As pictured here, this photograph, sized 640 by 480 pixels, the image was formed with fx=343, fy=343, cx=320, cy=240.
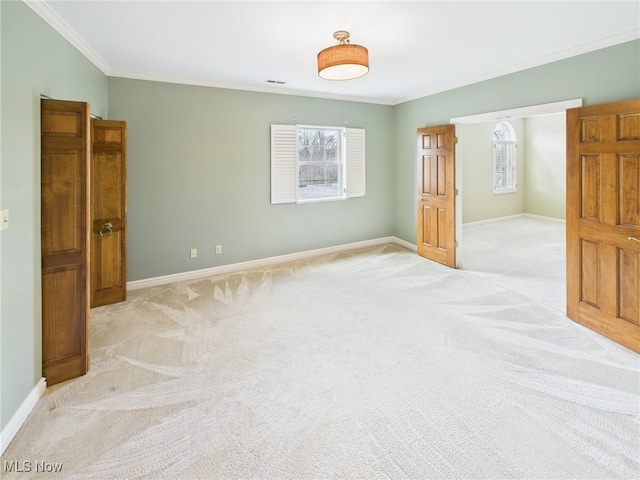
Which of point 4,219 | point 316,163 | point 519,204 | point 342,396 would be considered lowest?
point 342,396

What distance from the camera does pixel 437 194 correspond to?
5430 millimetres

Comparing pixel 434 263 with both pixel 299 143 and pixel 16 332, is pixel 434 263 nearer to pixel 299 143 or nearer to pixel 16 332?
pixel 299 143

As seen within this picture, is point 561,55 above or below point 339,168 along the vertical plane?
above

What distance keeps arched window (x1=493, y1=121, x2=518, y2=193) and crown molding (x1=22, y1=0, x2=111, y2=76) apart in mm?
8551

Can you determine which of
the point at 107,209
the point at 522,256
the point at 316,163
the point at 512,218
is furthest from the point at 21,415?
the point at 512,218

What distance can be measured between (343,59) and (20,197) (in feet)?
8.31

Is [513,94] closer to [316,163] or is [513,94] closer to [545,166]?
[316,163]

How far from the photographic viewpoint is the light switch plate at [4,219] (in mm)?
1942

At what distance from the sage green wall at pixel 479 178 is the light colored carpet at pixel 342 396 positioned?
5006 millimetres

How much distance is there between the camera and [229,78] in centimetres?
457

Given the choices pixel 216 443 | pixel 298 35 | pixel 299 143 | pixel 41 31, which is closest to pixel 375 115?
pixel 299 143

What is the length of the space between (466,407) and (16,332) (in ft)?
9.34

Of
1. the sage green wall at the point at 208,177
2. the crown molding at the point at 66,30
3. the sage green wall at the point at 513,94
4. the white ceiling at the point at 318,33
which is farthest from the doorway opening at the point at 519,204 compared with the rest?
the crown molding at the point at 66,30

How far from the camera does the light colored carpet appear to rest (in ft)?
5.95
